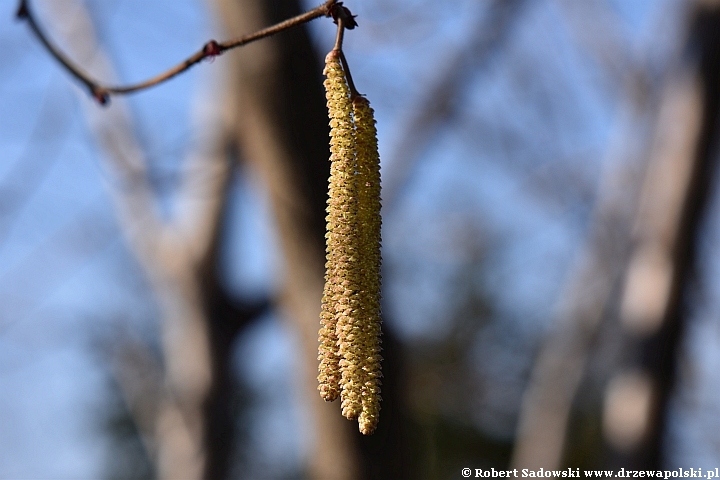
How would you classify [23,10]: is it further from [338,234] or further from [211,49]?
[338,234]

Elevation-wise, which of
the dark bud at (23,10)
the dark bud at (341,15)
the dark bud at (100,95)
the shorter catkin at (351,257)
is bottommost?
the shorter catkin at (351,257)

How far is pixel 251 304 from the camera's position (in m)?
3.85

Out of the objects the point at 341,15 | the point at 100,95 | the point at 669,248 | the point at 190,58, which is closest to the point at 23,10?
the point at 100,95

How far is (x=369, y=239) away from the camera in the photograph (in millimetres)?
887

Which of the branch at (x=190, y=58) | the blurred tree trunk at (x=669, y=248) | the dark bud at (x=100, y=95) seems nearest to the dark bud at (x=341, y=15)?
the branch at (x=190, y=58)

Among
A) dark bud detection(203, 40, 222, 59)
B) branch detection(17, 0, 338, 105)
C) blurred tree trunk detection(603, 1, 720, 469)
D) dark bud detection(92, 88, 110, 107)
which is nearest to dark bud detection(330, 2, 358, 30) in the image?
branch detection(17, 0, 338, 105)

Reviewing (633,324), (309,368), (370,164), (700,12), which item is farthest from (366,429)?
(700,12)

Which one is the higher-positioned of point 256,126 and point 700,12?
point 700,12

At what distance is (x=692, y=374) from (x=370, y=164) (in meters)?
3.67

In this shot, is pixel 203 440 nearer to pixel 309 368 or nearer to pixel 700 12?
pixel 309 368

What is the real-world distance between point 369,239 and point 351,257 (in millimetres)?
31

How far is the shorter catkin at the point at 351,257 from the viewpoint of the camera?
868mm

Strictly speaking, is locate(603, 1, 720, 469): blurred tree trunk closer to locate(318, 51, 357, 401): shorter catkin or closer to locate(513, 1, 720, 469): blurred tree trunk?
locate(513, 1, 720, 469): blurred tree trunk

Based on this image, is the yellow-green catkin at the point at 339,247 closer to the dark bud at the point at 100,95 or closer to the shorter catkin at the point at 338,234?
the shorter catkin at the point at 338,234
